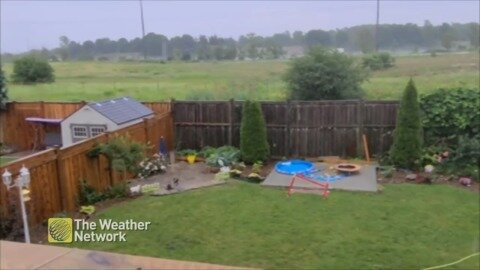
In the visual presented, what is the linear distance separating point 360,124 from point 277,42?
31.1m

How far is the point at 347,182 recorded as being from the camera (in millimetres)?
9961

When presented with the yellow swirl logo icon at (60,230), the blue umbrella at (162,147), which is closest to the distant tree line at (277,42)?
the blue umbrella at (162,147)

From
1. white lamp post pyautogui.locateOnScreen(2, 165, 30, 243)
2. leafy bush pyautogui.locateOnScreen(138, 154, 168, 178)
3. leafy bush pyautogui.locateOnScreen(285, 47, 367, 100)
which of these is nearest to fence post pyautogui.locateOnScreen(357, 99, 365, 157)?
leafy bush pyautogui.locateOnScreen(285, 47, 367, 100)

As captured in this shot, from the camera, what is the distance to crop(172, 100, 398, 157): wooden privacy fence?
1208 cm

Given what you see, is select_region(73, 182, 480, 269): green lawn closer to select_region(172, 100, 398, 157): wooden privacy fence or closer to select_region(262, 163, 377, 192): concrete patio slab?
select_region(262, 163, 377, 192): concrete patio slab

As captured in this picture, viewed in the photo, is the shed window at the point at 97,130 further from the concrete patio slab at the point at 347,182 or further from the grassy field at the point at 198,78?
the grassy field at the point at 198,78

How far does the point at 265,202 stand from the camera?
340 inches

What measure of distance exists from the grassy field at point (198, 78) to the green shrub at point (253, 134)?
4.81m

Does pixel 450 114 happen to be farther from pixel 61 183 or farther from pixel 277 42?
pixel 277 42

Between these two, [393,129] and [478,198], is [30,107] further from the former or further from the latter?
[478,198]

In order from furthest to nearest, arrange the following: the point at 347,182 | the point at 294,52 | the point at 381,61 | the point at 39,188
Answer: the point at 381,61, the point at 294,52, the point at 347,182, the point at 39,188

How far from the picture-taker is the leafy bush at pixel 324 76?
14070mm

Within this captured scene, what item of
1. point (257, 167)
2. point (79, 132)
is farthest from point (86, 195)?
point (257, 167)

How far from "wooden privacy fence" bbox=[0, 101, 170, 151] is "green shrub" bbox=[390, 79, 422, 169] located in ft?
32.7
